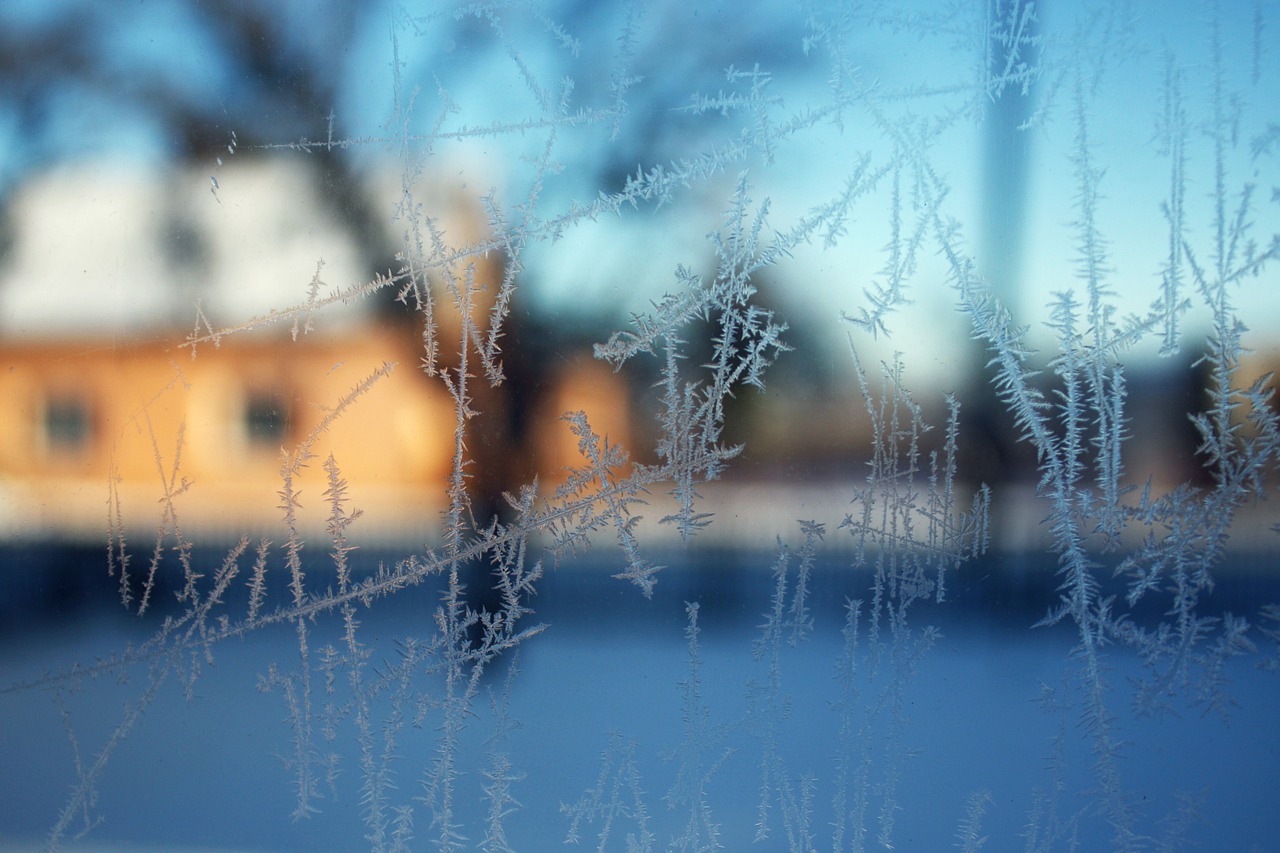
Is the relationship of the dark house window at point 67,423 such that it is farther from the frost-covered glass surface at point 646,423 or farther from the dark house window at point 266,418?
the dark house window at point 266,418

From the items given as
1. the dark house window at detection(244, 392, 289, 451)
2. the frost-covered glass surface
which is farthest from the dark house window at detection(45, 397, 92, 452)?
the dark house window at detection(244, 392, 289, 451)

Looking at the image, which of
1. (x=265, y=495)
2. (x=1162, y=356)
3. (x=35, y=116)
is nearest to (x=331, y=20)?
(x=35, y=116)

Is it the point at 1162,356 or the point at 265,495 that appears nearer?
the point at 1162,356

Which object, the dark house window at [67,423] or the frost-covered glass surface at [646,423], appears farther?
the dark house window at [67,423]

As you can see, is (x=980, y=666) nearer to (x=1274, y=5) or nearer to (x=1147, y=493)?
(x=1147, y=493)

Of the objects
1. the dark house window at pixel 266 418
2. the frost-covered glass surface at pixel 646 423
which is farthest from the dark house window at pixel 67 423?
the dark house window at pixel 266 418

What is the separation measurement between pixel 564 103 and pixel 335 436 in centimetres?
48

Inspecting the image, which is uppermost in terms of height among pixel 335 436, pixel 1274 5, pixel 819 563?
pixel 1274 5

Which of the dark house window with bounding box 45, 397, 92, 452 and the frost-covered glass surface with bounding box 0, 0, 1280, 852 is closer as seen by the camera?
the frost-covered glass surface with bounding box 0, 0, 1280, 852

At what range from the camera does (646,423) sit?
3.21ft

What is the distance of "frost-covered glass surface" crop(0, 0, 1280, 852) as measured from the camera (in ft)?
3.06

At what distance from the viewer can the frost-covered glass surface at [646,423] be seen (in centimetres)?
93

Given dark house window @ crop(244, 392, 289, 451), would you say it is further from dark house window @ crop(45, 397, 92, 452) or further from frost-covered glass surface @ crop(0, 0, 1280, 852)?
dark house window @ crop(45, 397, 92, 452)

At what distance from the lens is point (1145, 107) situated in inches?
36.5
